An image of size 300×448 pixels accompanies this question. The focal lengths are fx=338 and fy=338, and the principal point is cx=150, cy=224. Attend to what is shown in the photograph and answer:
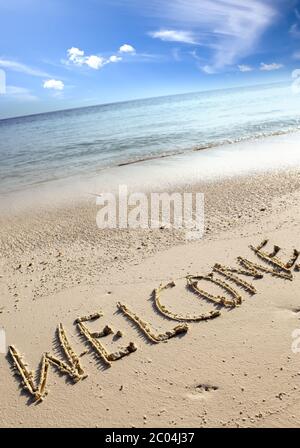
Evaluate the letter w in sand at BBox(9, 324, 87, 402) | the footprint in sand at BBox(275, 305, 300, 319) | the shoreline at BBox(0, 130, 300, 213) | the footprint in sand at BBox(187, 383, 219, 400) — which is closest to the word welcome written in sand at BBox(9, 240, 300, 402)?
the letter w in sand at BBox(9, 324, 87, 402)

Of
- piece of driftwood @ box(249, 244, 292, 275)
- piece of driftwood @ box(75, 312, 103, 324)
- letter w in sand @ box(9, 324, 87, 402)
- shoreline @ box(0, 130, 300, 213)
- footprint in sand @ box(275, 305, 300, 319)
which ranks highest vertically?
shoreline @ box(0, 130, 300, 213)

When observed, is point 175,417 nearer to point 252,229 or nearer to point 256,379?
point 256,379

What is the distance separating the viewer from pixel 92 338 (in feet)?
12.8

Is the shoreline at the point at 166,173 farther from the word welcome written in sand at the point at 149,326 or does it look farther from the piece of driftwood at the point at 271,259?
the word welcome written in sand at the point at 149,326

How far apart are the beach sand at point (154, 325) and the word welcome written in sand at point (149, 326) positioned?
0.22ft

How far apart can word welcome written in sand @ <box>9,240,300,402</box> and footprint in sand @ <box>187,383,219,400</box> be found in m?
Answer: 0.72

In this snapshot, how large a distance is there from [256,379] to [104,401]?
1.42m

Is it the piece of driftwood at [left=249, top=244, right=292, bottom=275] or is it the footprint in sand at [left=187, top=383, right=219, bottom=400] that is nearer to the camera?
the footprint in sand at [left=187, top=383, right=219, bottom=400]

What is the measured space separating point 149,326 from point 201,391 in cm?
106

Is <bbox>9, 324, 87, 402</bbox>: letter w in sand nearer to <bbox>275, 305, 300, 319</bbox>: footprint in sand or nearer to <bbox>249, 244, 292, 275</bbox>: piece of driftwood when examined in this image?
<bbox>275, 305, 300, 319</bbox>: footprint in sand

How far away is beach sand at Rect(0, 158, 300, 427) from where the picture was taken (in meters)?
2.97

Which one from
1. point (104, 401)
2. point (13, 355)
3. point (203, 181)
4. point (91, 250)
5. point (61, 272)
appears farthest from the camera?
point (203, 181)
